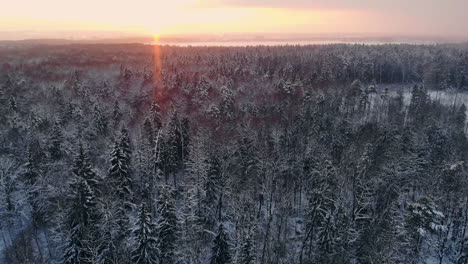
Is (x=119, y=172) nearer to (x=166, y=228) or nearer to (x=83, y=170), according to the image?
(x=83, y=170)

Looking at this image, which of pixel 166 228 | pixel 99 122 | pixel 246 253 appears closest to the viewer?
pixel 246 253

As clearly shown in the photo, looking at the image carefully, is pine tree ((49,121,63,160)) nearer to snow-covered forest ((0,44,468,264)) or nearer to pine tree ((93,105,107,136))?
snow-covered forest ((0,44,468,264))

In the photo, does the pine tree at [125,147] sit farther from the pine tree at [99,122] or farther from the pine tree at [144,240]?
the pine tree at [99,122]

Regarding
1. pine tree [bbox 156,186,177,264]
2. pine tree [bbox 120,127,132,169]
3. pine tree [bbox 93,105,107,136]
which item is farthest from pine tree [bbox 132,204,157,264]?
pine tree [bbox 93,105,107,136]

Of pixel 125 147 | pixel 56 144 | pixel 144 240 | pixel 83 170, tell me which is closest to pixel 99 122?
pixel 56 144

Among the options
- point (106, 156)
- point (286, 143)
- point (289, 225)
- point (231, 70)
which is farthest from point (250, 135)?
point (231, 70)
